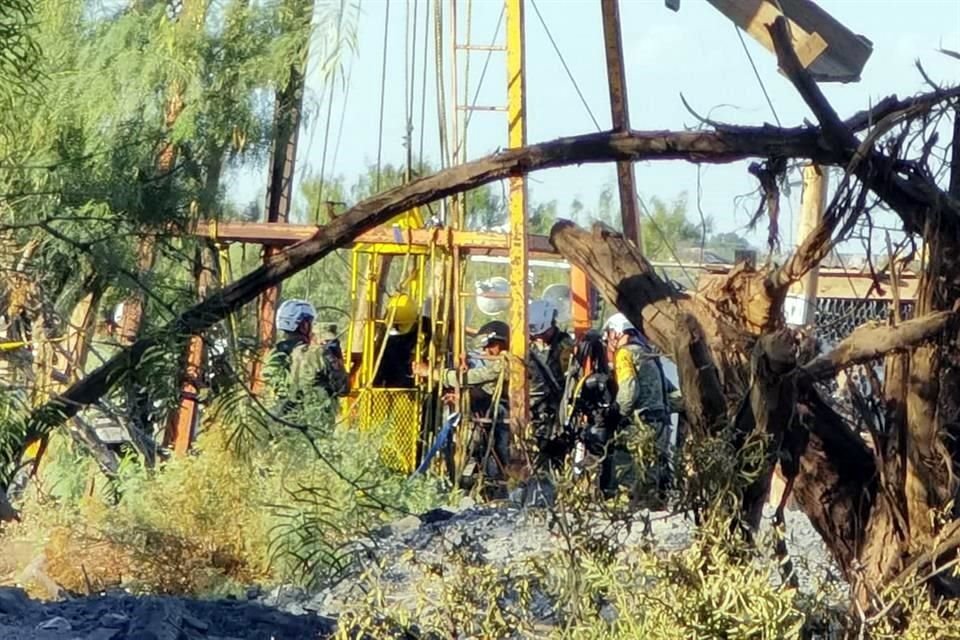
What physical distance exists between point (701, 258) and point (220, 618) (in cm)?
353

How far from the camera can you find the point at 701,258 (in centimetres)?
608

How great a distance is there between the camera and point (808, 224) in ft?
21.9

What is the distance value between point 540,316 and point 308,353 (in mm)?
3946

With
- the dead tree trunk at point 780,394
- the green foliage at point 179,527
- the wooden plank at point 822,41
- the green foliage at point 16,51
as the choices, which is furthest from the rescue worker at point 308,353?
the dead tree trunk at point 780,394

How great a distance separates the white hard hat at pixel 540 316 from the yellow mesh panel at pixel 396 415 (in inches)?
52.9

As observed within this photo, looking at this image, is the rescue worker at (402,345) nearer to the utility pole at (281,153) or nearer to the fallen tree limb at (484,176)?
the utility pole at (281,153)

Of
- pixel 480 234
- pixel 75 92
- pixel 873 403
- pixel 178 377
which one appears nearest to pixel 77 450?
pixel 480 234

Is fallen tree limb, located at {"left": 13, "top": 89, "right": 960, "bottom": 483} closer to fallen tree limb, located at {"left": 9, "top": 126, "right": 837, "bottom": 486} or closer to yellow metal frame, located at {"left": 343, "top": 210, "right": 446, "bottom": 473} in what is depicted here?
fallen tree limb, located at {"left": 9, "top": 126, "right": 837, "bottom": 486}

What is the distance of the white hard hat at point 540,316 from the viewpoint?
50.5 feet

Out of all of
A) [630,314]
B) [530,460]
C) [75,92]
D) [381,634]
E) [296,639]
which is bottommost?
[296,639]

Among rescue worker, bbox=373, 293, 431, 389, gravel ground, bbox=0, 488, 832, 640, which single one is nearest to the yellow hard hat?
rescue worker, bbox=373, 293, 431, 389

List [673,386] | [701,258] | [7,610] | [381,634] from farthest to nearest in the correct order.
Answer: [673,386] < [7,610] < [701,258] < [381,634]

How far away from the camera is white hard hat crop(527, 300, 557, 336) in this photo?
15.4 m

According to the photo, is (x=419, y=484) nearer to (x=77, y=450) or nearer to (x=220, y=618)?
(x=77, y=450)
